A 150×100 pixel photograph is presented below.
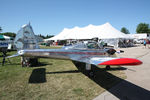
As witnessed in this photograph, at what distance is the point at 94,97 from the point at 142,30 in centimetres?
10553

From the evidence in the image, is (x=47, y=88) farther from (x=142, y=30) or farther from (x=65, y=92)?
(x=142, y=30)

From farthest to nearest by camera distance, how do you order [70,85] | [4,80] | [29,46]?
[29,46], [4,80], [70,85]

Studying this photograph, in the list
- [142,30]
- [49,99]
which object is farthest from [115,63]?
[142,30]

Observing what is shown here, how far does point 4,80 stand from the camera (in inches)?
204

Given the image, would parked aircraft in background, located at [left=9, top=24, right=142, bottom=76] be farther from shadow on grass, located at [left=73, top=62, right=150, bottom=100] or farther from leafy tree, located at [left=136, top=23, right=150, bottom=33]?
leafy tree, located at [left=136, top=23, right=150, bottom=33]

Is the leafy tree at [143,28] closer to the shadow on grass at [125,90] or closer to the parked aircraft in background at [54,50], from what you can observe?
the parked aircraft in background at [54,50]

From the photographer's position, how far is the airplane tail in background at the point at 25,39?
6391 mm

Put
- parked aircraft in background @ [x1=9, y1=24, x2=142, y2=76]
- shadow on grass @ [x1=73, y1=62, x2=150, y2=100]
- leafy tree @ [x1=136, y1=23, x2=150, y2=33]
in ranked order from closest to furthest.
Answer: shadow on grass @ [x1=73, y1=62, x2=150, y2=100] < parked aircraft in background @ [x1=9, y1=24, x2=142, y2=76] < leafy tree @ [x1=136, y1=23, x2=150, y2=33]

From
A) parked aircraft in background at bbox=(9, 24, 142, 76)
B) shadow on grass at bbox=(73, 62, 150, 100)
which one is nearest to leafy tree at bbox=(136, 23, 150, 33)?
parked aircraft in background at bbox=(9, 24, 142, 76)

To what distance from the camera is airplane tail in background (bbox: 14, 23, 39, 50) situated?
6391 mm

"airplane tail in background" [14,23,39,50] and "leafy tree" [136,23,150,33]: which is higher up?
"leafy tree" [136,23,150,33]

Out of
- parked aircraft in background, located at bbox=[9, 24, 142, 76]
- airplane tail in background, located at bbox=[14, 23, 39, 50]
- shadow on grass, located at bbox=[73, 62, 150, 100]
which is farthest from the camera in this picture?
airplane tail in background, located at bbox=[14, 23, 39, 50]

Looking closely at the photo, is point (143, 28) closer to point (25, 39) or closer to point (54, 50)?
point (54, 50)

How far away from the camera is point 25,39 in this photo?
6598 mm
